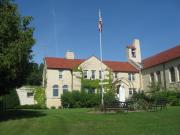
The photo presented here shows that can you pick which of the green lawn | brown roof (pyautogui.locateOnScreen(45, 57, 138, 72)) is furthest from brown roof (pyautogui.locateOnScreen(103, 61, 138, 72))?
the green lawn

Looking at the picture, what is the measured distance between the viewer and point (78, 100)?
161 ft

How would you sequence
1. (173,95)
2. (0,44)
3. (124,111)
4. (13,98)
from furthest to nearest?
(13,98)
(173,95)
(124,111)
(0,44)

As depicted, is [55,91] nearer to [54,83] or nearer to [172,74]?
[54,83]

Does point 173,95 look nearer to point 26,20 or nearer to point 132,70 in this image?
point 132,70

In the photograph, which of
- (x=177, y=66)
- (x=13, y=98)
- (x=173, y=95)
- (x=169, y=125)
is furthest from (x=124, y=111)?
(x=13, y=98)

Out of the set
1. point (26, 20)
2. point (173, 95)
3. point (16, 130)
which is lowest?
point (16, 130)

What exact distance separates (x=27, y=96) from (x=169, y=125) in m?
37.7

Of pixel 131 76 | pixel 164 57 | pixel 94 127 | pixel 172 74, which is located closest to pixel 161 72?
pixel 164 57

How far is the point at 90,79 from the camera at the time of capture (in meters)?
53.1

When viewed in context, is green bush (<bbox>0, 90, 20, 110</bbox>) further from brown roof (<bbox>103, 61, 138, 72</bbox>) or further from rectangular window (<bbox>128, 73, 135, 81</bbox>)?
rectangular window (<bbox>128, 73, 135, 81</bbox>)

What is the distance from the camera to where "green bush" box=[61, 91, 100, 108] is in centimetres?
4859

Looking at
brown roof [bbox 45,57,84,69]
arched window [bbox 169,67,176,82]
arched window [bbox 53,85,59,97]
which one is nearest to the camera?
arched window [bbox 169,67,176,82]

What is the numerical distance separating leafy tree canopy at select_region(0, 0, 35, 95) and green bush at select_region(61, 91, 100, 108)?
998 inches

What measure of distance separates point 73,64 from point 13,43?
33006mm
